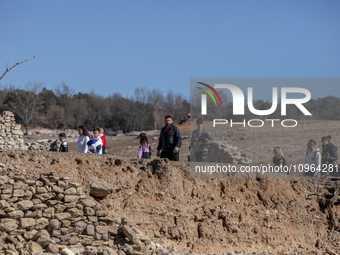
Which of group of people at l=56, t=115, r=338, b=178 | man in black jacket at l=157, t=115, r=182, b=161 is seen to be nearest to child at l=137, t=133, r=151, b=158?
group of people at l=56, t=115, r=338, b=178

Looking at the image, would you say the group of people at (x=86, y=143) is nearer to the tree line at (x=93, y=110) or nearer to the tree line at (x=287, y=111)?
the tree line at (x=287, y=111)

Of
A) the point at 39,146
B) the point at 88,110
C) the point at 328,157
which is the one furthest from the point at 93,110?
the point at 328,157

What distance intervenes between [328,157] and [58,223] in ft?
20.1

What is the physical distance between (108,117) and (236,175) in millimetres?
32588

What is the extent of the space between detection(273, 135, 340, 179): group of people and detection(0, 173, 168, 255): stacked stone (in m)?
4.33

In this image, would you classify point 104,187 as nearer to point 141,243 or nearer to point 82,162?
point 82,162

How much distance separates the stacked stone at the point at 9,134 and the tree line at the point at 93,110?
1760 centimetres

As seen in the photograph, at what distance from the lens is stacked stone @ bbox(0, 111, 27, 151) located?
14391 millimetres

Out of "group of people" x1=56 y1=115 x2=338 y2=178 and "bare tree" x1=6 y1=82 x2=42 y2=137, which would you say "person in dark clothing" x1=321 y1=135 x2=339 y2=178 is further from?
"bare tree" x1=6 y1=82 x2=42 y2=137

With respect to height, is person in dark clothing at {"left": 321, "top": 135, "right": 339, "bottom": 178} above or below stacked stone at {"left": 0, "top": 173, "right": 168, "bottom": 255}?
above

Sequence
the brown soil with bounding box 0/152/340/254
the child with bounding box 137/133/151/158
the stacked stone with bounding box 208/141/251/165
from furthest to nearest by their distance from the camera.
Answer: the stacked stone with bounding box 208/141/251/165
the child with bounding box 137/133/151/158
the brown soil with bounding box 0/152/340/254

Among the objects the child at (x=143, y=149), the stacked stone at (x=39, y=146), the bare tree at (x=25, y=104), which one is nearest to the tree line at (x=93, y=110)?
the bare tree at (x=25, y=104)

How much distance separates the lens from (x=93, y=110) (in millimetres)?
39938

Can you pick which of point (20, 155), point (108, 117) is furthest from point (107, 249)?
point (108, 117)
